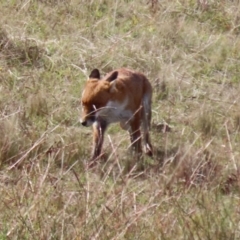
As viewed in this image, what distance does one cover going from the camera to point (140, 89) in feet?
30.6

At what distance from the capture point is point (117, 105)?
29.3ft

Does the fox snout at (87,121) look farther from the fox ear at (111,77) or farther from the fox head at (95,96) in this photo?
the fox ear at (111,77)

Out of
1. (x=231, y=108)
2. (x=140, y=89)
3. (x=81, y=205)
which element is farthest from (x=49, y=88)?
(x=81, y=205)

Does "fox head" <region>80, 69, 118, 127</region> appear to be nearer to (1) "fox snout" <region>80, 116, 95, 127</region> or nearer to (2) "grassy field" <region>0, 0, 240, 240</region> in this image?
(1) "fox snout" <region>80, 116, 95, 127</region>

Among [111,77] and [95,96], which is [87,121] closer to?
[95,96]

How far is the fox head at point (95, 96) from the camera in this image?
8477 mm

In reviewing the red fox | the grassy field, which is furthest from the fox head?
the grassy field

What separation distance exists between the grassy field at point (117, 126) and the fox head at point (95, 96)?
0.31m

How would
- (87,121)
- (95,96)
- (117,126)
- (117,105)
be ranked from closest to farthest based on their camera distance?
(87,121)
(95,96)
(117,105)
(117,126)

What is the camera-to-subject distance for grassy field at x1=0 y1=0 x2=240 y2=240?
613 centimetres

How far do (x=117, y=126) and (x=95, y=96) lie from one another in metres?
1.17

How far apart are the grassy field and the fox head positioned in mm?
314

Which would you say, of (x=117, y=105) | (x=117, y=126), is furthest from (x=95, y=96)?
(x=117, y=126)

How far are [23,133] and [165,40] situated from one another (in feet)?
13.3
